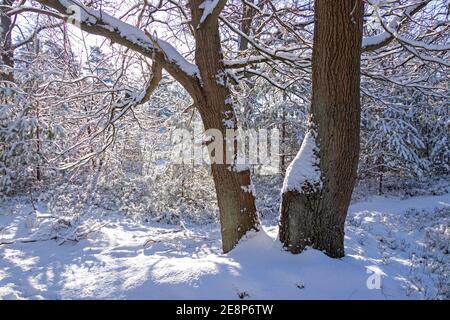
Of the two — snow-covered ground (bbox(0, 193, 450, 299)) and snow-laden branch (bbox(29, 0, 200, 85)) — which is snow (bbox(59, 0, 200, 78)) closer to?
snow-laden branch (bbox(29, 0, 200, 85))

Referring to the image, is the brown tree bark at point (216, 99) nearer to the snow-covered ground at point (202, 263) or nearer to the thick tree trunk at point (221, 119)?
the thick tree trunk at point (221, 119)

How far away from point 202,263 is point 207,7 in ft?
9.86

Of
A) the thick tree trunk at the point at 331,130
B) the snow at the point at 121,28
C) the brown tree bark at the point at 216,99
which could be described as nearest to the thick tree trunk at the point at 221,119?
the brown tree bark at the point at 216,99

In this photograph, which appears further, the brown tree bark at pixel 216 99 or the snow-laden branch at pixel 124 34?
the brown tree bark at pixel 216 99

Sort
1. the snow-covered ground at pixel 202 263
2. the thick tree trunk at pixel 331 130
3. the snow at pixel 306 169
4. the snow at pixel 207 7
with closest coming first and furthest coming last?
the snow-covered ground at pixel 202 263
the thick tree trunk at pixel 331 130
the snow at pixel 306 169
the snow at pixel 207 7

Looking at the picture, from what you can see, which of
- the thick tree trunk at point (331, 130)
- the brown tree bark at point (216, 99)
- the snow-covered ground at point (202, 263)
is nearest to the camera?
the snow-covered ground at point (202, 263)

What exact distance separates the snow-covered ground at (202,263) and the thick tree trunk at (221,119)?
27cm

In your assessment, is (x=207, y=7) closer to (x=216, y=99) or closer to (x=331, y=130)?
(x=216, y=99)

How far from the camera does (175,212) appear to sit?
9477mm

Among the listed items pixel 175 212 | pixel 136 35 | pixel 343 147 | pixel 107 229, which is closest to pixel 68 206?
pixel 107 229

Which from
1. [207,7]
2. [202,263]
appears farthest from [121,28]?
[202,263]

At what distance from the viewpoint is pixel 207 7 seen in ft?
13.3

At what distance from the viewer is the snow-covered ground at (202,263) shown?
3.39 meters
